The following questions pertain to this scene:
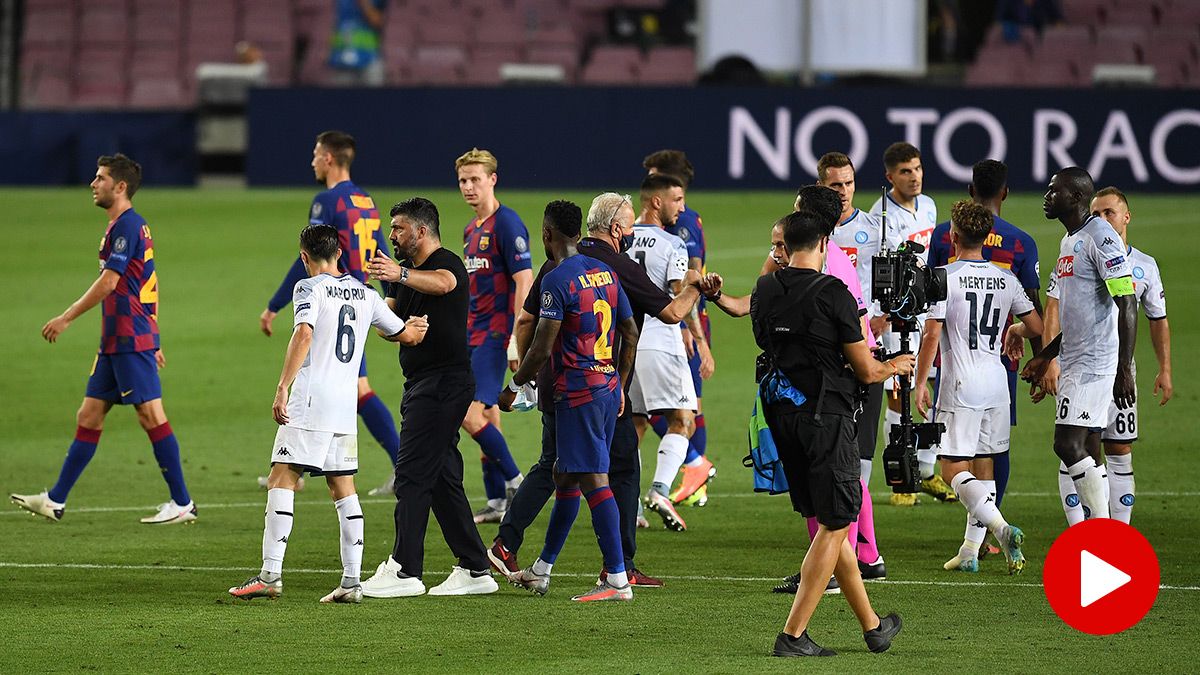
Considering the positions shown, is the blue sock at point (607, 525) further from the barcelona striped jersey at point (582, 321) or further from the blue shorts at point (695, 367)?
the blue shorts at point (695, 367)

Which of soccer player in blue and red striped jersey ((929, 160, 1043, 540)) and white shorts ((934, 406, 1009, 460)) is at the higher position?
soccer player in blue and red striped jersey ((929, 160, 1043, 540))

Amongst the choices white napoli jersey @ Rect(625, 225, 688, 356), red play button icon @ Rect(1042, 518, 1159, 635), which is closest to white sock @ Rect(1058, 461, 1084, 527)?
red play button icon @ Rect(1042, 518, 1159, 635)

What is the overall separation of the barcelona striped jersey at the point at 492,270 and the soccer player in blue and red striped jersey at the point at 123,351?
2054mm

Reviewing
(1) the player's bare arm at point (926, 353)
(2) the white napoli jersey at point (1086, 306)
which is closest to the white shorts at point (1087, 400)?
(2) the white napoli jersey at point (1086, 306)

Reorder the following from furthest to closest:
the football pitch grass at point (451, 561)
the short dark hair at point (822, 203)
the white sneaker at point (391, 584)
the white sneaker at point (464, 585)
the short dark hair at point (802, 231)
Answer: the white sneaker at point (464, 585) < the white sneaker at point (391, 584) < the short dark hair at point (822, 203) < the football pitch grass at point (451, 561) < the short dark hair at point (802, 231)

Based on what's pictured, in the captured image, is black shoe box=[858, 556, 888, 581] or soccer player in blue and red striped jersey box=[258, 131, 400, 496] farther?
soccer player in blue and red striped jersey box=[258, 131, 400, 496]

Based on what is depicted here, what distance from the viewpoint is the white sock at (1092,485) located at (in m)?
10.1

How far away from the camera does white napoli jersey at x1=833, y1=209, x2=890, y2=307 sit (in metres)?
11.4

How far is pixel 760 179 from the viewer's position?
2634 cm

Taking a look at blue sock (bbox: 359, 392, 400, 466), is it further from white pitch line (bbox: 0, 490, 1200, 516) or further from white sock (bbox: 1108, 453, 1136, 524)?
white sock (bbox: 1108, 453, 1136, 524)

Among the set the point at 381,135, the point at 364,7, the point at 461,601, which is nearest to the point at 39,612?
the point at 461,601

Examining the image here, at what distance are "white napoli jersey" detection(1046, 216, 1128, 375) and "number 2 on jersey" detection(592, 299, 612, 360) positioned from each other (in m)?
2.59

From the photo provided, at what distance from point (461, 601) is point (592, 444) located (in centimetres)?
104

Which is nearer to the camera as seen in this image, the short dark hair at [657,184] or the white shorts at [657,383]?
the short dark hair at [657,184]
